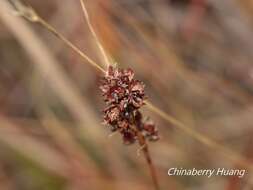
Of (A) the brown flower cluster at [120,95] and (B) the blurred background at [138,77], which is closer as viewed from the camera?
(A) the brown flower cluster at [120,95]

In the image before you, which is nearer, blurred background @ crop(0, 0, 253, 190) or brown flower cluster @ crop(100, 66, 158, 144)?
brown flower cluster @ crop(100, 66, 158, 144)

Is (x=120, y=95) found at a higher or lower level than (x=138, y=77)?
lower

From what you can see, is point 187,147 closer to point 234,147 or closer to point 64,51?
point 234,147

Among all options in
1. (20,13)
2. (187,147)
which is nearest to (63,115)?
(187,147)

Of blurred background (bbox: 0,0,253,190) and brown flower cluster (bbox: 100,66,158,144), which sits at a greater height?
blurred background (bbox: 0,0,253,190)

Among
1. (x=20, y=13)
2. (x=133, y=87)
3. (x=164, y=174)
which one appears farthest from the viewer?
(x=164, y=174)

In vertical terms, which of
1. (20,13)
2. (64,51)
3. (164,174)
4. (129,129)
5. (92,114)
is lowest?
(129,129)

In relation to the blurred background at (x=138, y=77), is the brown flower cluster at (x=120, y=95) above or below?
below

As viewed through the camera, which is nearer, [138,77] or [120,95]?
[120,95]
